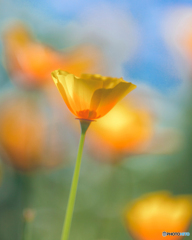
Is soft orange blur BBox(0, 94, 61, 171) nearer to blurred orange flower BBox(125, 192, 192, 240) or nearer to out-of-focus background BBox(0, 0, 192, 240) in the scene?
out-of-focus background BBox(0, 0, 192, 240)

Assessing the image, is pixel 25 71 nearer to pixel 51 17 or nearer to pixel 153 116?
pixel 51 17

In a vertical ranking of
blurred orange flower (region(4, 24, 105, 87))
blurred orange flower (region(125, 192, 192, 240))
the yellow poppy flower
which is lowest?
blurred orange flower (region(125, 192, 192, 240))

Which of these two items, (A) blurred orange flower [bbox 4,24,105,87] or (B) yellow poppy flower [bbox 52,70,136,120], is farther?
(A) blurred orange flower [bbox 4,24,105,87]

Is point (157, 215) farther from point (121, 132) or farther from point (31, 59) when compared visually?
point (31, 59)

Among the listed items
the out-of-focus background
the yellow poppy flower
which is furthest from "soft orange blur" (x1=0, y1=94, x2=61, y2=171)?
the yellow poppy flower

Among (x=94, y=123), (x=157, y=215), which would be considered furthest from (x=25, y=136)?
(x=157, y=215)

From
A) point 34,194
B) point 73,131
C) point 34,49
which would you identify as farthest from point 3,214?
point 34,49

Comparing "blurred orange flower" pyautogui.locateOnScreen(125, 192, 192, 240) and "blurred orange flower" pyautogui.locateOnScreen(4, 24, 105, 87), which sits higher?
"blurred orange flower" pyautogui.locateOnScreen(4, 24, 105, 87)
